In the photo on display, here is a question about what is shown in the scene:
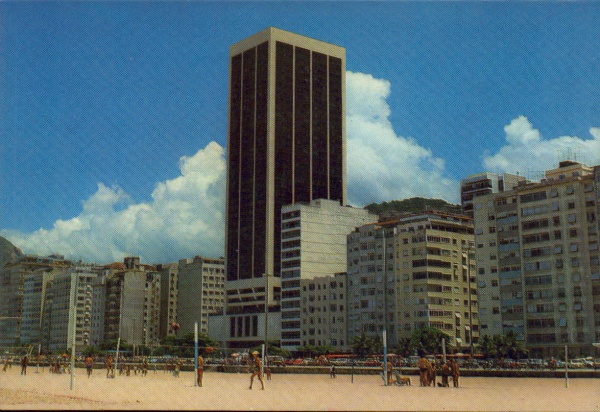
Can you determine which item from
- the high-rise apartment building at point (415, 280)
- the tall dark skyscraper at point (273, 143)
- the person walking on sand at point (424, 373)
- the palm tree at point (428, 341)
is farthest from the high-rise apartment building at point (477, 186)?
the person walking on sand at point (424, 373)

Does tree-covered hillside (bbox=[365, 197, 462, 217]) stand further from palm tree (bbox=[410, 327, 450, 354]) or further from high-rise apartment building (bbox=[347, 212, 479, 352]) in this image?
palm tree (bbox=[410, 327, 450, 354])

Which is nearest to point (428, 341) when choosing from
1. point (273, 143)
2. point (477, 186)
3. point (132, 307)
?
point (273, 143)

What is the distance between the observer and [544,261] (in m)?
101

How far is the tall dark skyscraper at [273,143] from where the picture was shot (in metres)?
166

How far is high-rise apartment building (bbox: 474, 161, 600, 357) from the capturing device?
95625 millimetres

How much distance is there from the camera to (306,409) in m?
25.2

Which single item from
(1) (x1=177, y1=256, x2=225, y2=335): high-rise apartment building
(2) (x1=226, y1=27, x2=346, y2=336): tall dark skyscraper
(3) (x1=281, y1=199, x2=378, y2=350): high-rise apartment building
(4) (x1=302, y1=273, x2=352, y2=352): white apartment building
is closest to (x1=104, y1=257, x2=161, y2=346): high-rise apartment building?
(1) (x1=177, y1=256, x2=225, y2=335): high-rise apartment building

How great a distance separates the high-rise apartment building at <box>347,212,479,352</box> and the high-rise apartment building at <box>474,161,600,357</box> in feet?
31.8

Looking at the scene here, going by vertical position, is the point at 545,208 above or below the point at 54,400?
above

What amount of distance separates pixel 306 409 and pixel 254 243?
142 meters

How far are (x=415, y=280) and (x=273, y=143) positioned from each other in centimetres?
5967

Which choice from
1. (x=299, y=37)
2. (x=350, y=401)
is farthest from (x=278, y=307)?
(x=350, y=401)

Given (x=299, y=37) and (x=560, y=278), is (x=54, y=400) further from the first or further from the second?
(x=299, y=37)

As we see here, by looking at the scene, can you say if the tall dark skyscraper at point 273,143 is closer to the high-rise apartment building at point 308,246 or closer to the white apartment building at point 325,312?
the high-rise apartment building at point 308,246
